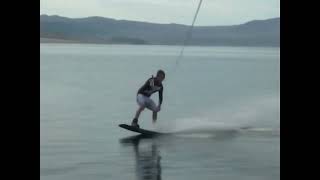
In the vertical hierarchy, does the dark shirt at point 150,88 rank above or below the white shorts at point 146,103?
above

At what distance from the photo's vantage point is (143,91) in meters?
11.2

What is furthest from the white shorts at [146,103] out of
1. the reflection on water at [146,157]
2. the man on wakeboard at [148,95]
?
the reflection on water at [146,157]

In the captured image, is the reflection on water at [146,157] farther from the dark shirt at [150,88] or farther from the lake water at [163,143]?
the dark shirt at [150,88]

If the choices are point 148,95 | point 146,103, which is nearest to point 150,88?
point 148,95

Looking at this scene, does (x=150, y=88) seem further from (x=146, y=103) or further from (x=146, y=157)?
(x=146, y=157)

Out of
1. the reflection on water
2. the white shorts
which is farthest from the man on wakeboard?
the reflection on water

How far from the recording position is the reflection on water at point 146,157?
6.62m

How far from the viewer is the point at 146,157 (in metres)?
7.82

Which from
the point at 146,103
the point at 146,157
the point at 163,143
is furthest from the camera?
the point at 146,103

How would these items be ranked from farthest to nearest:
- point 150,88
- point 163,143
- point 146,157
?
point 150,88 < point 163,143 < point 146,157

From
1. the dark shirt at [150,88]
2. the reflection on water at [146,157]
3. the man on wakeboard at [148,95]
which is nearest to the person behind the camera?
the reflection on water at [146,157]
